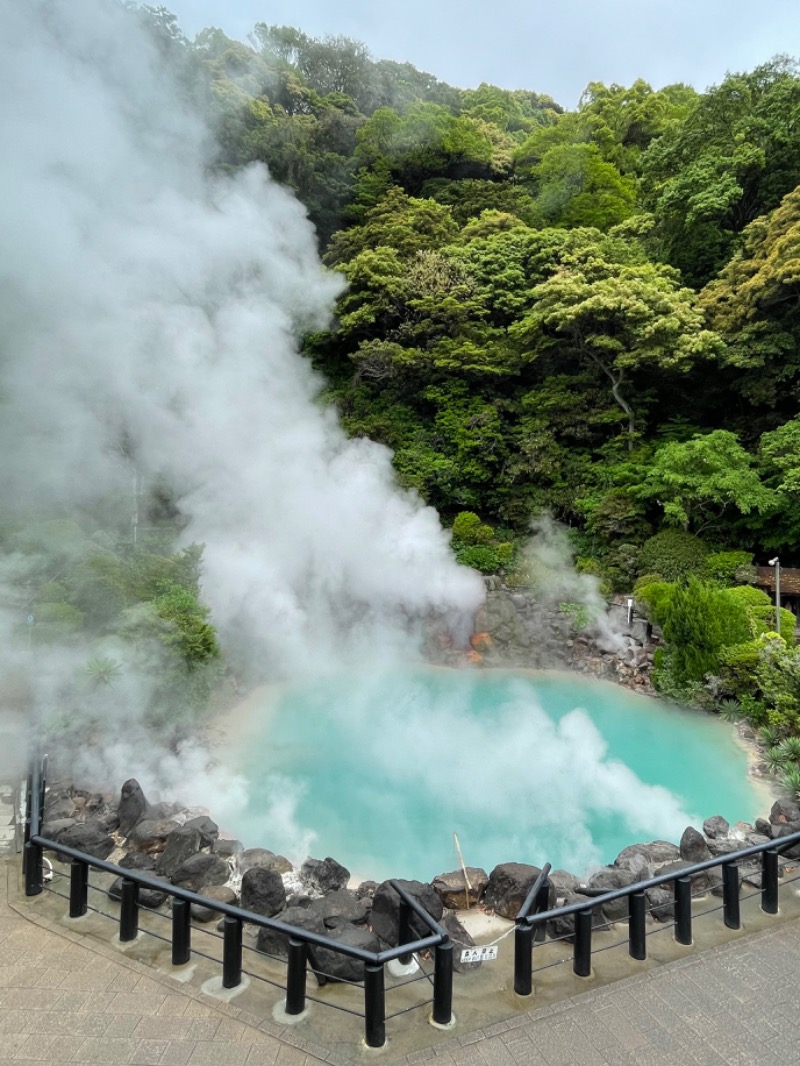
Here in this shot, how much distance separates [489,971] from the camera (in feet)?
11.2

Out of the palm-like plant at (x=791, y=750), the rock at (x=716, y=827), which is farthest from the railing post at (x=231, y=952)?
the palm-like plant at (x=791, y=750)

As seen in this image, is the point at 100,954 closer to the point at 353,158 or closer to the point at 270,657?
the point at 270,657

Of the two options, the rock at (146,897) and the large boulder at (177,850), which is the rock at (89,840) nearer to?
the large boulder at (177,850)

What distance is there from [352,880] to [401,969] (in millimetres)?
1510

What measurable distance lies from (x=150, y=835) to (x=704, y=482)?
33.5 feet

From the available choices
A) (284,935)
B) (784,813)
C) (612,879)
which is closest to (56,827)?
(284,935)

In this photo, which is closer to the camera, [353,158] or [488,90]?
[353,158]

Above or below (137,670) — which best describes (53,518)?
above

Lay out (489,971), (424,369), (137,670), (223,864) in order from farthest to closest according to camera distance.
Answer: (424,369) < (137,670) < (223,864) < (489,971)

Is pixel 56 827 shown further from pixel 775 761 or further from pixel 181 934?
pixel 775 761

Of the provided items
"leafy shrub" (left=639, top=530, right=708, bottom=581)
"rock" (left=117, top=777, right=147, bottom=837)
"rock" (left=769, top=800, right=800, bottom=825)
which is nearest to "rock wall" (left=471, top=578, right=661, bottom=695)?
"leafy shrub" (left=639, top=530, right=708, bottom=581)

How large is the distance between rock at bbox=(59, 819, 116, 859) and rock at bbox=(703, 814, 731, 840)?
5.25 m

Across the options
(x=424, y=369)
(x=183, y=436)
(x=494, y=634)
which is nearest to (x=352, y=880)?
(x=494, y=634)

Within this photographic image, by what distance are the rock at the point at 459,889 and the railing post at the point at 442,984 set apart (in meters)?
1.41
